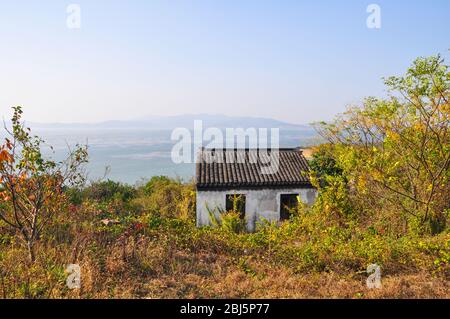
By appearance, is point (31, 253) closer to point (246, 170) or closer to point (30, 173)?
point (30, 173)

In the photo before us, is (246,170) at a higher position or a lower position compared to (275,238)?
higher

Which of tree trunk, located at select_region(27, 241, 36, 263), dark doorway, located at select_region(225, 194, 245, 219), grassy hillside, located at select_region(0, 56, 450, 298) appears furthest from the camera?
dark doorway, located at select_region(225, 194, 245, 219)

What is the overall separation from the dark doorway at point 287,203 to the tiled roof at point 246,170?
1.70ft

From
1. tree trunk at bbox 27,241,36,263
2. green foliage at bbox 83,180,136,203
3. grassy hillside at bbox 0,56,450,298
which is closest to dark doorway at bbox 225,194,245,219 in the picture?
grassy hillside at bbox 0,56,450,298

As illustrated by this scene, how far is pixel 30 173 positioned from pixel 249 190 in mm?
8992

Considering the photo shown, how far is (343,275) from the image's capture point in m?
5.99

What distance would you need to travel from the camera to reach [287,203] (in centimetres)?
1416

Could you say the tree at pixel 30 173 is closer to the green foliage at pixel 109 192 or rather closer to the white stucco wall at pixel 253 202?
the white stucco wall at pixel 253 202

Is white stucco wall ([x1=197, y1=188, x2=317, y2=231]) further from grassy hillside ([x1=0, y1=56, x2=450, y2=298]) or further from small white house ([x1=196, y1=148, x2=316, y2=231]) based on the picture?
grassy hillside ([x1=0, y1=56, x2=450, y2=298])

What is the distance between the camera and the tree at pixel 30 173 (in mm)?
5613

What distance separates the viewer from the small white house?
13.4 meters

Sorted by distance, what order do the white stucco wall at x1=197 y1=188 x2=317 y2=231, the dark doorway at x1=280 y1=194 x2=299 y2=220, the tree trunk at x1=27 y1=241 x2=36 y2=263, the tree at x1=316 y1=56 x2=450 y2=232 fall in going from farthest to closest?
1. the dark doorway at x1=280 y1=194 x2=299 y2=220
2. the white stucco wall at x1=197 y1=188 x2=317 y2=231
3. the tree at x1=316 y1=56 x2=450 y2=232
4. the tree trunk at x1=27 y1=241 x2=36 y2=263

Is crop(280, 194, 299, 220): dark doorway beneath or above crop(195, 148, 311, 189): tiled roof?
beneath

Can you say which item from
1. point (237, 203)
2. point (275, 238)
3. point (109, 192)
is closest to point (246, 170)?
point (237, 203)
